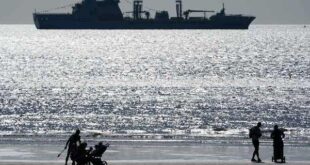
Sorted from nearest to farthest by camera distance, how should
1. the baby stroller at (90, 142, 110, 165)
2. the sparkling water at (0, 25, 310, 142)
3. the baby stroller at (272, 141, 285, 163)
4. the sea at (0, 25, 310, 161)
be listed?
the baby stroller at (90, 142, 110, 165)
the baby stroller at (272, 141, 285, 163)
the sea at (0, 25, 310, 161)
the sparkling water at (0, 25, 310, 142)

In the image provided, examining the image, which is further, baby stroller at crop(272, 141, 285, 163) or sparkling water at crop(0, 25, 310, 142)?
sparkling water at crop(0, 25, 310, 142)

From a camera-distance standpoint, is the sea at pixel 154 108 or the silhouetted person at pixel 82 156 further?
the sea at pixel 154 108

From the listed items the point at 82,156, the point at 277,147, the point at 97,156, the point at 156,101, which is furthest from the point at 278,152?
the point at 156,101

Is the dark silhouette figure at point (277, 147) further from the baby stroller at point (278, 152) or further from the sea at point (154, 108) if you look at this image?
the sea at point (154, 108)

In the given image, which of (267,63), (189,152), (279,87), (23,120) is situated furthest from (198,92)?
(267,63)

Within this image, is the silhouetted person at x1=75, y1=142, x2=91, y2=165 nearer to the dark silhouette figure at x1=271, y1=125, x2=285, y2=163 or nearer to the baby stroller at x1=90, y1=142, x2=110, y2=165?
the baby stroller at x1=90, y1=142, x2=110, y2=165

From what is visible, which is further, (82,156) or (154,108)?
(154,108)

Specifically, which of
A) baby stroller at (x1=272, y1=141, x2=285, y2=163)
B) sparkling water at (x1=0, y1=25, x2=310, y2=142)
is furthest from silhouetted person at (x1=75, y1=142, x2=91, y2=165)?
sparkling water at (x1=0, y1=25, x2=310, y2=142)

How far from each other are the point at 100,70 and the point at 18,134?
232 ft

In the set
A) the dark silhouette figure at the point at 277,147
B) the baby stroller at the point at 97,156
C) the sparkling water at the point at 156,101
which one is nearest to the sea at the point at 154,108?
the sparkling water at the point at 156,101

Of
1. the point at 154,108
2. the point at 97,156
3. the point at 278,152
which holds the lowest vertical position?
the point at 278,152

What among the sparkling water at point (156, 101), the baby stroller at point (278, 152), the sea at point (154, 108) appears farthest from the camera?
the sparkling water at point (156, 101)

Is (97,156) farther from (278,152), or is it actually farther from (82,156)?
(278,152)

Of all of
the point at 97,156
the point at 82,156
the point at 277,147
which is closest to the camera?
the point at 82,156
